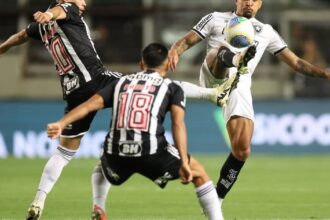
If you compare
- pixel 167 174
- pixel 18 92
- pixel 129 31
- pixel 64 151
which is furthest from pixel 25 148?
pixel 167 174

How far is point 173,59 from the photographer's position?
10648 mm

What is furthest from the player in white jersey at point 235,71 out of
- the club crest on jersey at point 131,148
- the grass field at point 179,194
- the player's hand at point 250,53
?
the club crest on jersey at point 131,148

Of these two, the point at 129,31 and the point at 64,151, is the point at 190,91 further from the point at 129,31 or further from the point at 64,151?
the point at 129,31

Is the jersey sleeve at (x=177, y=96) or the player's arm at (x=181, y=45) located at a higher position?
the jersey sleeve at (x=177, y=96)

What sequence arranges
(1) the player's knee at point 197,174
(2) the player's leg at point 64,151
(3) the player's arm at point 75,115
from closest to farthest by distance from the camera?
(3) the player's arm at point 75,115 < (1) the player's knee at point 197,174 < (2) the player's leg at point 64,151

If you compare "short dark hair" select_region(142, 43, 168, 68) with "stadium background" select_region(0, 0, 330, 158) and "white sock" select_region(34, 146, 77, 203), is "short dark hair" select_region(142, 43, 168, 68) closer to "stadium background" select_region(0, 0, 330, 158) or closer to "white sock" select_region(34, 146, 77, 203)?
"white sock" select_region(34, 146, 77, 203)

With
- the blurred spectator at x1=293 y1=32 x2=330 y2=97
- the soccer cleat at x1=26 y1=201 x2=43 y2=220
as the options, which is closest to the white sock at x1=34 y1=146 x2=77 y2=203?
the soccer cleat at x1=26 y1=201 x2=43 y2=220

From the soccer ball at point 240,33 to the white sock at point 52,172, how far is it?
6.60 ft

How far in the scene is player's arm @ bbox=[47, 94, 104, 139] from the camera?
8.84 metres

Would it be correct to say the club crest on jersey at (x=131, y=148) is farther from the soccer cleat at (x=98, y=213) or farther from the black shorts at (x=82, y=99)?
the black shorts at (x=82, y=99)

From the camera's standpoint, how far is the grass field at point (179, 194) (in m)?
11.6

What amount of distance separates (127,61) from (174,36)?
3.74ft

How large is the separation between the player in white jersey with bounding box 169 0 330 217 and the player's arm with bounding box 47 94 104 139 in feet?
6.56

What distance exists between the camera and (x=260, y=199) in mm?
13133
